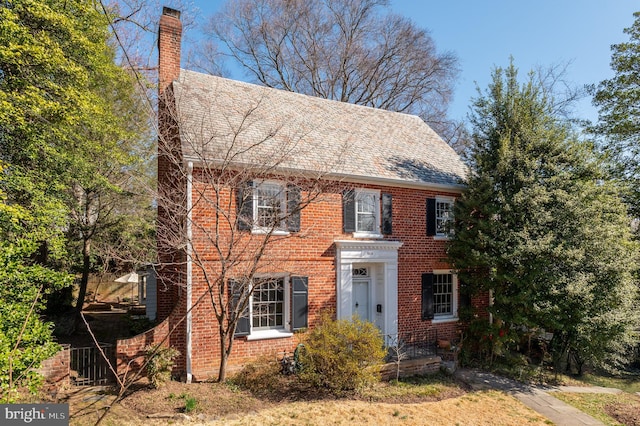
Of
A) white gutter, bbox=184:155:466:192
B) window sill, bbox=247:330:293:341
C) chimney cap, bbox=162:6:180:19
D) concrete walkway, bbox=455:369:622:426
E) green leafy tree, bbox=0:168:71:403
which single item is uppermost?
chimney cap, bbox=162:6:180:19

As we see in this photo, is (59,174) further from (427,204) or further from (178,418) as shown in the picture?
(427,204)

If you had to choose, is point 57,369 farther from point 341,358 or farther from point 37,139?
point 341,358

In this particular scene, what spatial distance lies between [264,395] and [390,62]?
24368 millimetres

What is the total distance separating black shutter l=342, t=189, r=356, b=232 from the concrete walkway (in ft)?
18.3

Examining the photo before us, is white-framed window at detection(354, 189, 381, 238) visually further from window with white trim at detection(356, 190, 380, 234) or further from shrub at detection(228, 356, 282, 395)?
shrub at detection(228, 356, 282, 395)

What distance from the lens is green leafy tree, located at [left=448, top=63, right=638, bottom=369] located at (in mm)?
11102

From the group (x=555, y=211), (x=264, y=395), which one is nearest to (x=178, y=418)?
(x=264, y=395)

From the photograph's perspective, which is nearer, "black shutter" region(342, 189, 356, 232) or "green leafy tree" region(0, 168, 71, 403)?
"green leafy tree" region(0, 168, 71, 403)

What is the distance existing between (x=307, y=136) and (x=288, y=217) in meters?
4.36

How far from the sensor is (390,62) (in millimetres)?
26969

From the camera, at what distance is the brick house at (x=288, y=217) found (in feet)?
31.8

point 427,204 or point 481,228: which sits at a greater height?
point 427,204

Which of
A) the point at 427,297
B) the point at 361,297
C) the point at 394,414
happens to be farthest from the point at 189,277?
the point at 427,297

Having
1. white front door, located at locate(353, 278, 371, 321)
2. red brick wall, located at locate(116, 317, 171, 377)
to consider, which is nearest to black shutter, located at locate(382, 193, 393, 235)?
white front door, located at locate(353, 278, 371, 321)
